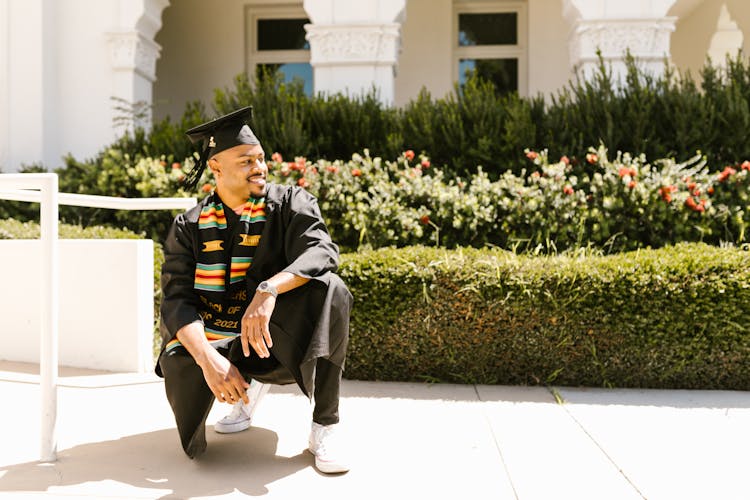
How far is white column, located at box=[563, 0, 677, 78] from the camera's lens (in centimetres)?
727

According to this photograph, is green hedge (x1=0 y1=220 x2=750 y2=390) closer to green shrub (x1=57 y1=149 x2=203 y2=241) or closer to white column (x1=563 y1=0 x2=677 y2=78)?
green shrub (x1=57 y1=149 x2=203 y2=241)

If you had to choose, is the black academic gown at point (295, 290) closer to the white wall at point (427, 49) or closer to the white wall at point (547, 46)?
the white wall at point (427, 49)

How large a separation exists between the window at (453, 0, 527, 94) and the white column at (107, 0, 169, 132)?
14.7 ft

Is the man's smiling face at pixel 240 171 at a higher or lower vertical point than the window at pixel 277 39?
lower

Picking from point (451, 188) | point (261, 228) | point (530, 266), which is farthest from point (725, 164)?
point (261, 228)

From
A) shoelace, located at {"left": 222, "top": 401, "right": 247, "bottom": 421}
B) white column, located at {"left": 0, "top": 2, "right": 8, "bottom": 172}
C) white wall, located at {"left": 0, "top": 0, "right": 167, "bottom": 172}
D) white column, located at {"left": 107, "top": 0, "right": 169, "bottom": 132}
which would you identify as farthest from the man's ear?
white column, located at {"left": 0, "top": 2, "right": 8, "bottom": 172}

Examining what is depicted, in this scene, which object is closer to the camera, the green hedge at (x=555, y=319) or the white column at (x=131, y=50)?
the green hedge at (x=555, y=319)

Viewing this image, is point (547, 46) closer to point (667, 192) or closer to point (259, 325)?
point (667, 192)

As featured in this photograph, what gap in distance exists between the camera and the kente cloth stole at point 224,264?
284cm

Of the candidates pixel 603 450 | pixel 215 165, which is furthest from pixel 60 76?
pixel 603 450

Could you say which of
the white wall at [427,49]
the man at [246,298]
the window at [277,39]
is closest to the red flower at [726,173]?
the man at [246,298]

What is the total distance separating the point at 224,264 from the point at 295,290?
1.19ft

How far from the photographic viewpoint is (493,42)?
10.1 metres

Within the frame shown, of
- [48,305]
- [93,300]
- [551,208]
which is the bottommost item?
[93,300]
